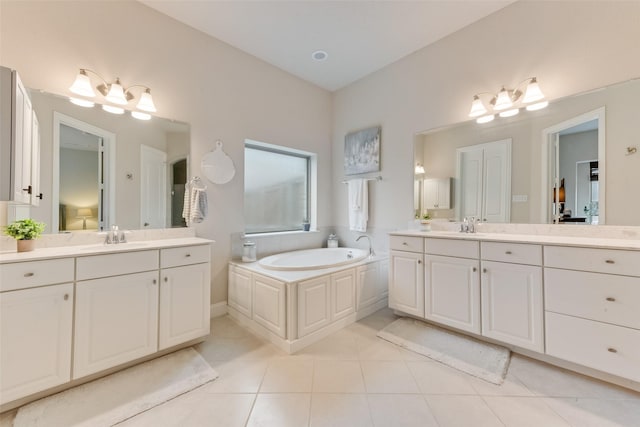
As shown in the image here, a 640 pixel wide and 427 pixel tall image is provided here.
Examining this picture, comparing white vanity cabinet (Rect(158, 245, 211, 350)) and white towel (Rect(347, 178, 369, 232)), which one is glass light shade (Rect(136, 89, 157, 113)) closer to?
white vanity cabinet (Rect(158, 245, 211, 350))

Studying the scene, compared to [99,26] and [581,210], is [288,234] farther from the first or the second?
[581,210]

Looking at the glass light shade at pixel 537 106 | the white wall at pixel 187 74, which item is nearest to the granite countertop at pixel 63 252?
the white wall at pixel 187 74

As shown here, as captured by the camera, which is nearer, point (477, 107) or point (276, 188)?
point (477, 107)

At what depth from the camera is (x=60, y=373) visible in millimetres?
1484

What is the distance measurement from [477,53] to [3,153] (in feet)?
12.2

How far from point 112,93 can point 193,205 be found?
1101 mm

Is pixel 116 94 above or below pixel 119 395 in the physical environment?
above

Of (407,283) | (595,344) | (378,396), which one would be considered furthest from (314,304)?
(595,344)

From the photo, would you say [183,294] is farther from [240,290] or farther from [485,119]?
[485,119]

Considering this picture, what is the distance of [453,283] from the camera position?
218 cm

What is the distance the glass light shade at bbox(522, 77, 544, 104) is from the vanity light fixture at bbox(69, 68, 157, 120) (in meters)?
3.32

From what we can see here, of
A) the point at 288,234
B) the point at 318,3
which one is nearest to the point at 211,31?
the point at 318,3

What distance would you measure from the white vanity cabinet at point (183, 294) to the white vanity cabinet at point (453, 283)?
77.6 inches

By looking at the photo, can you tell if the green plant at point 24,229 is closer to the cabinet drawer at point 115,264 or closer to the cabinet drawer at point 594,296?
the cabinet drawer at point 115,264
